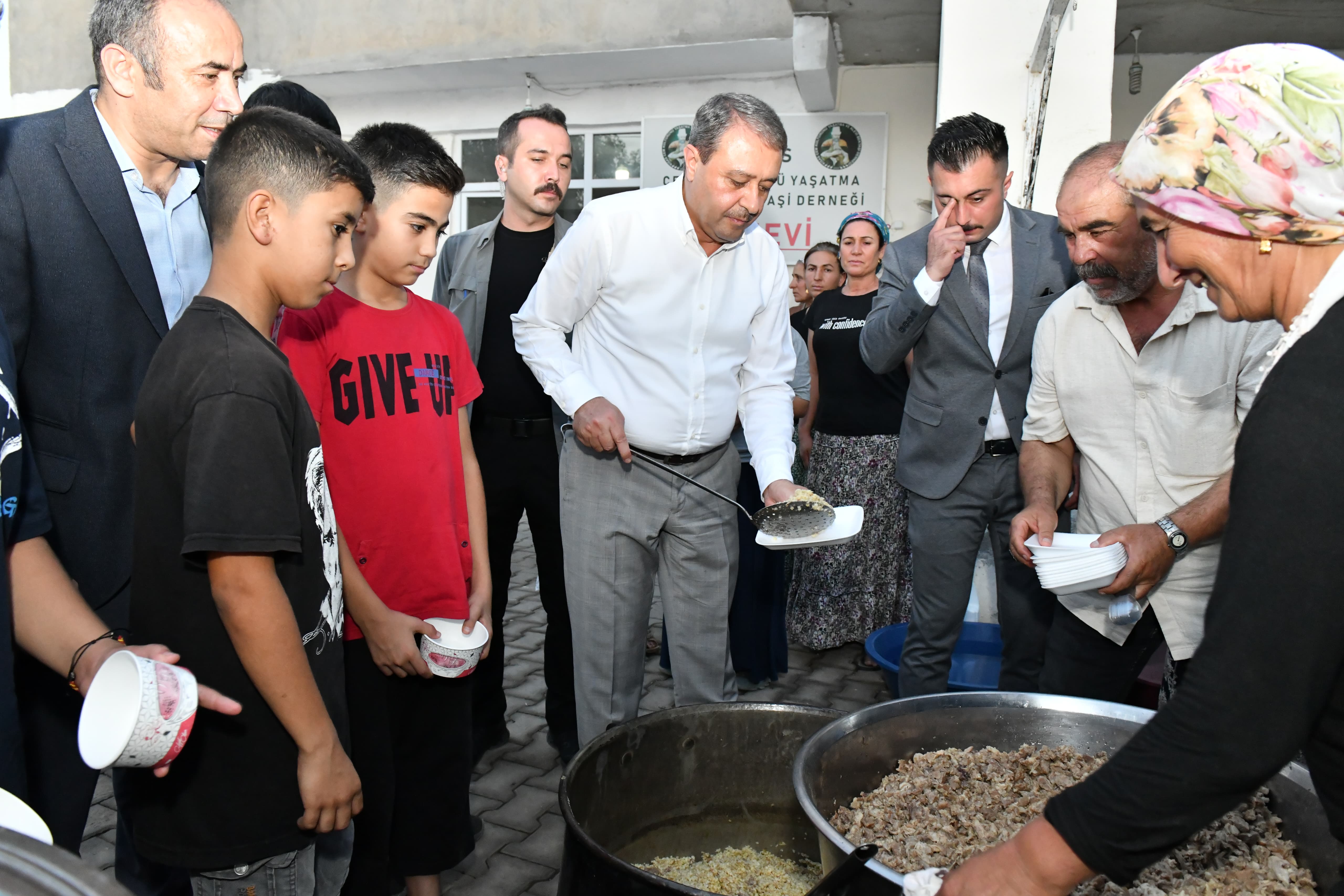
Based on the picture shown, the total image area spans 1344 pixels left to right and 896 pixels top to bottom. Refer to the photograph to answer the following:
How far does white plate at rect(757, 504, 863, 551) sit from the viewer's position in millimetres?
2383

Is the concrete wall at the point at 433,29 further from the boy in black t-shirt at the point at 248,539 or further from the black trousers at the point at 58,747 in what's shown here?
the black trousers at the point at 58,747

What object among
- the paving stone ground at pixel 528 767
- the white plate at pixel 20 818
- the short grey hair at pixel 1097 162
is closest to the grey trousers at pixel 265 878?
the paving stone ground at pixel 528 767

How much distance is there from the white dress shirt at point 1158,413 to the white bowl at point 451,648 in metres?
1.45

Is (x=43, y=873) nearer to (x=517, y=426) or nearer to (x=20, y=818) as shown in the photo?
(x=20, y=818)

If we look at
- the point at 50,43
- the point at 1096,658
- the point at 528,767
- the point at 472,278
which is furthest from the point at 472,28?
the point at 1096,658

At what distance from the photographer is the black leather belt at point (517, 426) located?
11.2 feet

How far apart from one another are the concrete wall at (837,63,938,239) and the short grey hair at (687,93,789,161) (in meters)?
6.27

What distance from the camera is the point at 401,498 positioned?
2.09m

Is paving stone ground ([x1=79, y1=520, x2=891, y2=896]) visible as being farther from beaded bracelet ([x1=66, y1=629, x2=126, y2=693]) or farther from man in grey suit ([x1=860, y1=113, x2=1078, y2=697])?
man in grey suit ([x1=860, y1=113, x2=1078, y2=697])

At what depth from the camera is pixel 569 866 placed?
1.70m

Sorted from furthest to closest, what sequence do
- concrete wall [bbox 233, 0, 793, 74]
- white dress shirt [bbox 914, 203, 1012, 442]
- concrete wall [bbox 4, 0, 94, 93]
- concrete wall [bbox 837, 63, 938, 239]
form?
concrete wall [bbox 4, 0, 94, 93], concrete wall [bbox 837, 63, 938, 239], concrete wall [bbox 233, 0, 793, 74], white dress shirt [bbox 914, 203, 1012, 442]

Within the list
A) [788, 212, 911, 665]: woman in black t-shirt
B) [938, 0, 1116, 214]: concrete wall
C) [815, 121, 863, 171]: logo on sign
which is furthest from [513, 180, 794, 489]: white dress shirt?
[815, 121, 863, 171]: logo on sign

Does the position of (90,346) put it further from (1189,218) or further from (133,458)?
(1189,218)

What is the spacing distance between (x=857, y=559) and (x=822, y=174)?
16.9 ft
